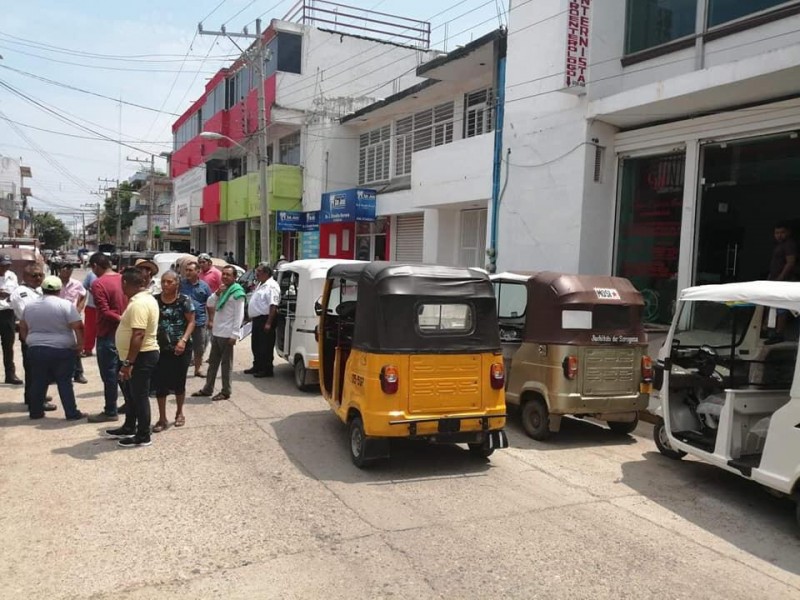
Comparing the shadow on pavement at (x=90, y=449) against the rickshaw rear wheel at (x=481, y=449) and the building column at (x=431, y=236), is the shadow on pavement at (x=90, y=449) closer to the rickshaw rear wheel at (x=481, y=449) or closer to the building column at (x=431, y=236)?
the rickshaw rear wheel at (x=481, y=449)

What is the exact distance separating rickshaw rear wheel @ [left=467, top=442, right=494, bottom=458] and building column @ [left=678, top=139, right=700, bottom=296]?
6583 millimetres

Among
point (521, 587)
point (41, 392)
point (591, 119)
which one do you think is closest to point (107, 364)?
point (41, 392)

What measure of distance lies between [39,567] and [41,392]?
12.2 ft

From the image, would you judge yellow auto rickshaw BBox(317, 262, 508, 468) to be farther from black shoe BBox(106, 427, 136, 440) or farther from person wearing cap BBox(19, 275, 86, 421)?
person wearing cap BBox(19, 275, 86, 421)

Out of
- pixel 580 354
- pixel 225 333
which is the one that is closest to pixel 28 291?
pixel 225 333

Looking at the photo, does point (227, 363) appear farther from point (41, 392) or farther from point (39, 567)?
point (39, 567)

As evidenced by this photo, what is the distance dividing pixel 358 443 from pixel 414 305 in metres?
1.38

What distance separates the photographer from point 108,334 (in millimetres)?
7273

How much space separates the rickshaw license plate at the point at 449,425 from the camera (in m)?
5.65

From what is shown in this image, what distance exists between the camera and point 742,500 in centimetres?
546

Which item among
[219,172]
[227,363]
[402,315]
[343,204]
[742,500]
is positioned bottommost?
[742,500]

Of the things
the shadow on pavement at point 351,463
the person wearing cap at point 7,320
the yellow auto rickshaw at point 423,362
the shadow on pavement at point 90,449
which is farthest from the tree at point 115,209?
the yellow auto rickshaw at point 423,362

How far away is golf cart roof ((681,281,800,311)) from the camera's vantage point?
475cm

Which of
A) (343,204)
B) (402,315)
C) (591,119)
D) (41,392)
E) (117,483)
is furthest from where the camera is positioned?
(343,204)
